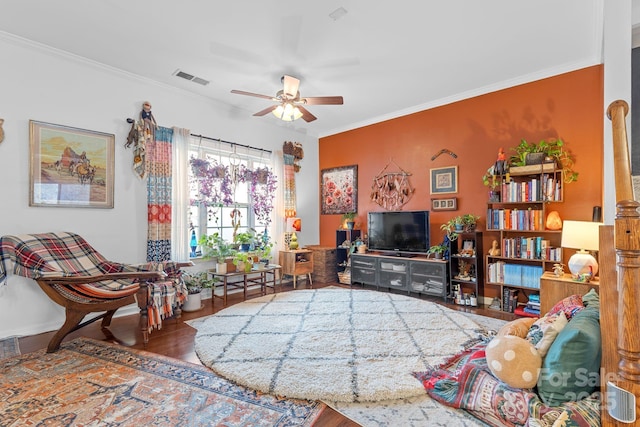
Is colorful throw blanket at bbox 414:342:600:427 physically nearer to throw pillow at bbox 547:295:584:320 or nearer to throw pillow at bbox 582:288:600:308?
throw pillow at bbox 547:295:584:320

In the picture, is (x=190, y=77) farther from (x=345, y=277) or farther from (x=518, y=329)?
(x=518, y=329)

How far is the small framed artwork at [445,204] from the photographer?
4621 mm

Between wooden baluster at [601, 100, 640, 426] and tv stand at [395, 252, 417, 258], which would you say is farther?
Answer: tv stand at [395, 252, 417, 258]

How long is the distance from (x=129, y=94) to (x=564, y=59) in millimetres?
5157

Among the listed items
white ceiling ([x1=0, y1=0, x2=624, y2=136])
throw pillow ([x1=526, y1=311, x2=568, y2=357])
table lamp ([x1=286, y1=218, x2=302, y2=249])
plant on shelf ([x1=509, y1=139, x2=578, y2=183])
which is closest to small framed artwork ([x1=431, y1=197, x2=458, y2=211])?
plant on shelf ([x1=509, y1=139, x2=578, y2=183])

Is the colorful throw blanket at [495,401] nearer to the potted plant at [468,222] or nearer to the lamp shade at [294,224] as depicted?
the potted plant at [468,222]

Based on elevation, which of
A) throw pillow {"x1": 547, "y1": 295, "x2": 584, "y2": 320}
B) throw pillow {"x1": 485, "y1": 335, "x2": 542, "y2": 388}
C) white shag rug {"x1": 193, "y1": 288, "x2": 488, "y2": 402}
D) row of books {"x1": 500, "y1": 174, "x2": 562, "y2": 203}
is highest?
row of books {"x1": 500, "y1": 174, "x2": 562, "y2": 203}

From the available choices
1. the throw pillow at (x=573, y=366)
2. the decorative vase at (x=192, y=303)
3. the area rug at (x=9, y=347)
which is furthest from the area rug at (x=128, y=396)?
the decorative vase at (x=192, y=303)

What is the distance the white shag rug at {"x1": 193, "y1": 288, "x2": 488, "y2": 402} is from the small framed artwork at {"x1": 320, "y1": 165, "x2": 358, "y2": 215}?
7.13 feet

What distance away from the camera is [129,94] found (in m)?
3.92

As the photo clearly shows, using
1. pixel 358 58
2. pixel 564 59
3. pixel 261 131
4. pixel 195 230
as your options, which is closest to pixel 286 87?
pixel 358 58

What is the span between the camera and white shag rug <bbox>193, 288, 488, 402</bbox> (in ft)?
6.92

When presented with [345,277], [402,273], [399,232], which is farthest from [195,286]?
[399,232]

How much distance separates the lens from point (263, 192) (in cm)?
543
